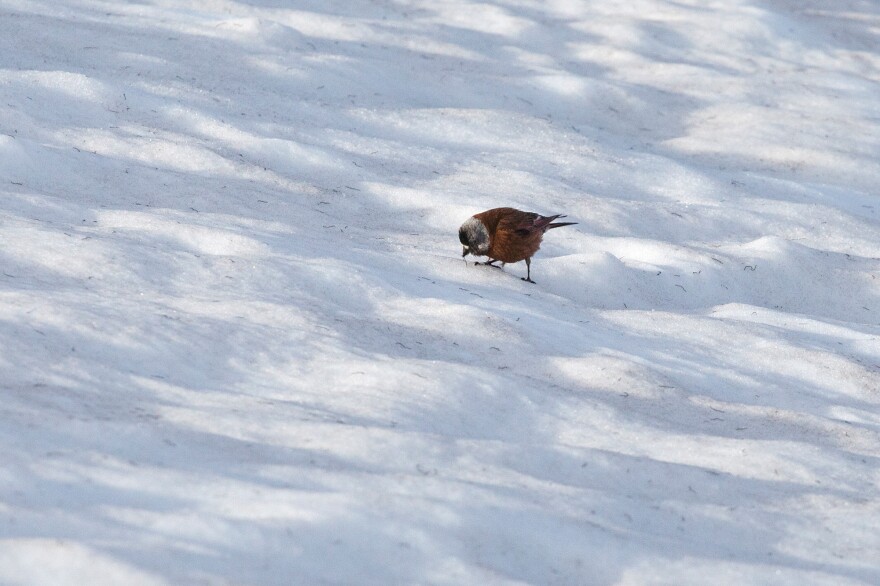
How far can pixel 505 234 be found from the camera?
6945mm

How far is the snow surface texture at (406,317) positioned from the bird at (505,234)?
0.75ft

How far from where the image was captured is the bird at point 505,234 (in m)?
6.97

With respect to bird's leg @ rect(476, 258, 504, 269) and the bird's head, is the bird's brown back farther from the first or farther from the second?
bird's leg @ rect(476, 258, 504, 269)

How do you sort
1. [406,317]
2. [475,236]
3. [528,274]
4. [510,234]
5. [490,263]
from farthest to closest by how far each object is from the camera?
1. [490,263]
2. [528,274]
3. [475,236]
4. [510,234]
5. [406,317]

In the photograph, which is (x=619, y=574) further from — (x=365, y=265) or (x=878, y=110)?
(x=878, y=110)

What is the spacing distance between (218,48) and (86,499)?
27.5 ft

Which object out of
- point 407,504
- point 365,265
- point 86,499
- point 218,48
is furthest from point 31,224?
point 218,48

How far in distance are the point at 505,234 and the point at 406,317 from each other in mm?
1266

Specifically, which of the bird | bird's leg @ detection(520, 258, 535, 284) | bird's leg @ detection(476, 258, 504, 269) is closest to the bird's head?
the bird

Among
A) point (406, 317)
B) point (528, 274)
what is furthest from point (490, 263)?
point (406, 317)

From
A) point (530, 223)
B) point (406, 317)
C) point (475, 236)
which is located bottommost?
point (406, 317)

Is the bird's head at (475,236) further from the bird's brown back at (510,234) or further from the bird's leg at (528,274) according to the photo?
the bird's leg at (528,274)

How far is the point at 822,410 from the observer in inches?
227

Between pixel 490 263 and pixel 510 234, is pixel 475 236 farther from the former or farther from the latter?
pixel 490 263
